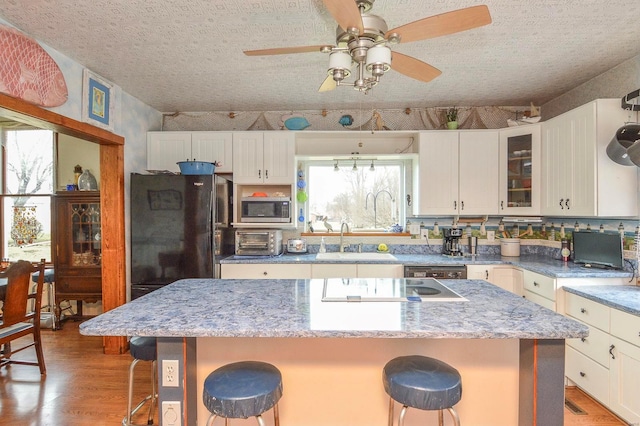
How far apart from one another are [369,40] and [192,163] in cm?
235

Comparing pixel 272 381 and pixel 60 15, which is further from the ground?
pixel 60 15

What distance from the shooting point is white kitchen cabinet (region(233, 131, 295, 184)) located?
11.9 feet

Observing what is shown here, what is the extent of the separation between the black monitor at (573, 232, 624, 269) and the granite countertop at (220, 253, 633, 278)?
0.28 ft

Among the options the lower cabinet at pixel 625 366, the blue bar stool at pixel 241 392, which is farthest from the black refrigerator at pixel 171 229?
the lower cabinet at pixel 625 366

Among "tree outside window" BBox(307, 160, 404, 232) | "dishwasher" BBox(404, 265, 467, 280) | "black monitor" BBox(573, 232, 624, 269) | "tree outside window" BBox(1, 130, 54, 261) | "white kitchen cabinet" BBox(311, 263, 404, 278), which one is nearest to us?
"black monitor" BBox(573, 232, 624, 269)

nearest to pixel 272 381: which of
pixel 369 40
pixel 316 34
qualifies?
pixel 369 40

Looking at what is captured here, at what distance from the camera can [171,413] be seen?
1.46 m

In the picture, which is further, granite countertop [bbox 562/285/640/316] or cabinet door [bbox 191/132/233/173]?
cabinet door [bbox 191/132/233/173]

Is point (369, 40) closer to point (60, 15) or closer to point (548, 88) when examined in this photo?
point (60, 15)

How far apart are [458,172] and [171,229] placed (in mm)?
3038

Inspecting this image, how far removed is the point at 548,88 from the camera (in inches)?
126

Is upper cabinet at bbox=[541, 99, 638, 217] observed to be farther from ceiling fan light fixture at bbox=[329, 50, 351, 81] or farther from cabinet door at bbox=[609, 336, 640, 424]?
ceiling fan light fixture at bbox=[329, 50, 351, 81]

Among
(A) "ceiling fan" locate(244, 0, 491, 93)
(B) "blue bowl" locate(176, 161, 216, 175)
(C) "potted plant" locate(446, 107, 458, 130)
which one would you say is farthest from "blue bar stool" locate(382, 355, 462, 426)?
(C) "potted plant" locate(446, 107, 458, 130)

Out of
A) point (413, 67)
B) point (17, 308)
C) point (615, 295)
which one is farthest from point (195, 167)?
point (615, 295)
